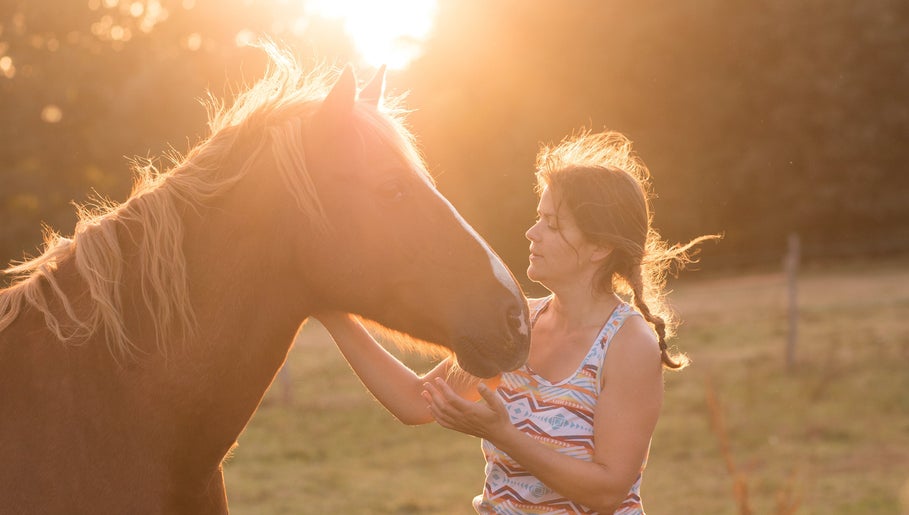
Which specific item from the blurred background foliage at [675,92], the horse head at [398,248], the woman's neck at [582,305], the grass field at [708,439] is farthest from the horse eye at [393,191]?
the blurred background foliage at [675,92]

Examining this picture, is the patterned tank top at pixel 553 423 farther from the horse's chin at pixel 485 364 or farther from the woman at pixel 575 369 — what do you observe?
the horse's chin at pixel 485 364

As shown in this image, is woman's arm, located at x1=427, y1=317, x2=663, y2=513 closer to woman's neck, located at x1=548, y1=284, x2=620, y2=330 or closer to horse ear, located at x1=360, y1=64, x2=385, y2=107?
woman's neck, located at x1=548, y1=284, x2=620, y2=330

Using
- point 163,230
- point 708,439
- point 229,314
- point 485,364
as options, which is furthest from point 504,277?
point 708,439

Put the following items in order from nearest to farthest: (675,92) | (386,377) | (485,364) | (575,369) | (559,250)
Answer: (485,364) < (575,369) < (559,250) < (386,377) < (675,92)

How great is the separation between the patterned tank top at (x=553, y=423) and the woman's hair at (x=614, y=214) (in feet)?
0.46

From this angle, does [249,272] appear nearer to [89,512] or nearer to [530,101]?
[89,512]

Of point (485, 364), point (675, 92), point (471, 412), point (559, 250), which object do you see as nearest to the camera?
point (471, 412)

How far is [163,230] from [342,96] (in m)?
0.57

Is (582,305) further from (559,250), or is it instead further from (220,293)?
(220,293)

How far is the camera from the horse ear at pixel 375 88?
2645 millimetres

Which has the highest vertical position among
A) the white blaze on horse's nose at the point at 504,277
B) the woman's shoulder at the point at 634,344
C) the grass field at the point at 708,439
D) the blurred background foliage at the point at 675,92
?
the blurred background foliage at the point at 675,92

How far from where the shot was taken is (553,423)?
8.05 feet

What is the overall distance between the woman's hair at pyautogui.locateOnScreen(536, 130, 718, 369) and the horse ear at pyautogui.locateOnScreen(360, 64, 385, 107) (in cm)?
54

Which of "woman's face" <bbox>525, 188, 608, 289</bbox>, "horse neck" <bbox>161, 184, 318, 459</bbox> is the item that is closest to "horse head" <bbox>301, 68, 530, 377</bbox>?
"horse neck" <bbox>161, 184, 318, 459</bbox>
